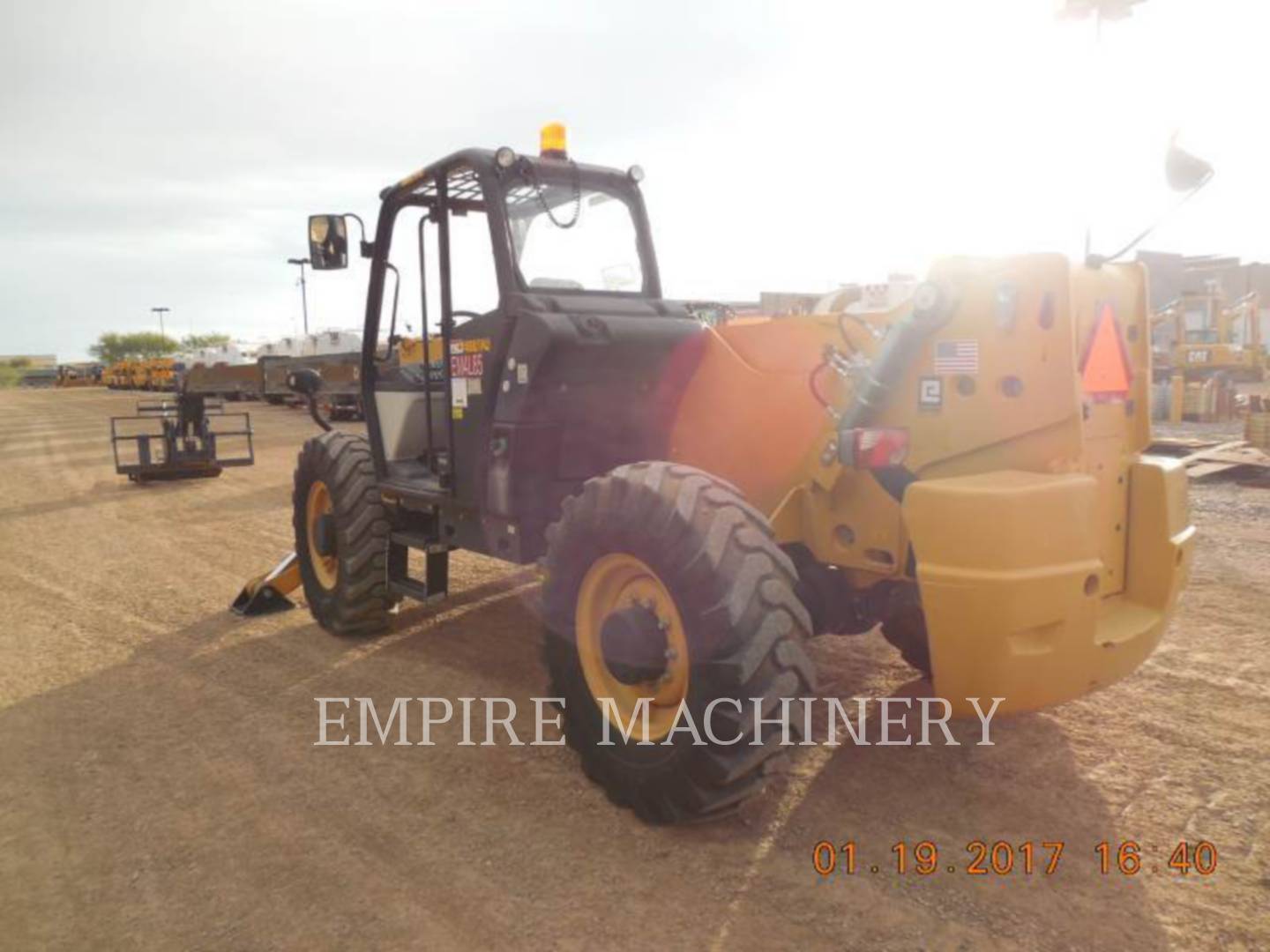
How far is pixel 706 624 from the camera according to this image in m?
2.83

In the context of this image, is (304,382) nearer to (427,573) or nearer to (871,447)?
(427,573)

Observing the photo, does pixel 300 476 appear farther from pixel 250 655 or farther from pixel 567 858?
pixel 567 858

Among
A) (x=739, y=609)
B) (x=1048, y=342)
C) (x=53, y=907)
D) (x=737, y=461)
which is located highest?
(x=1048, y=342)

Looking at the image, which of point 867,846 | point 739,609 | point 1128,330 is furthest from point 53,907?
point 1128,330

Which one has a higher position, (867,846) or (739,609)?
(739,609)

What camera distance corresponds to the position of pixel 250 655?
200 inches

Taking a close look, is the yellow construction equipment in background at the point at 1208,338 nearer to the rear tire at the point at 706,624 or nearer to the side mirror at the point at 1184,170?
the side mirror at the point at 1184,170

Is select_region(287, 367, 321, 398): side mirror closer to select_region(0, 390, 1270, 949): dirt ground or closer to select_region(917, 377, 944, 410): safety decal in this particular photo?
select_region(0, 390, 1270, 949): dirt ground

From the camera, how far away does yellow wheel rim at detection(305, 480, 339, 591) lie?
566 cm

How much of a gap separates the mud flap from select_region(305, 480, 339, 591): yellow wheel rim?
15 cm

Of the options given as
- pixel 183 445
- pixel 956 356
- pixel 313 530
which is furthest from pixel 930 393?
pixel 183 445

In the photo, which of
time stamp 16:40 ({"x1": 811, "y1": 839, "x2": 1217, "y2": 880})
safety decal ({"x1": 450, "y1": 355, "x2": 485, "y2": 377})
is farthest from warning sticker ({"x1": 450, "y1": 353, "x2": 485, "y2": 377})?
time stamp 16:40 ({"x1": 811, "y1": 839, "x2": 1217, "y2": 880})

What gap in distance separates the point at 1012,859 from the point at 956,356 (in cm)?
166

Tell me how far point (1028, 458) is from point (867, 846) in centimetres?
140
